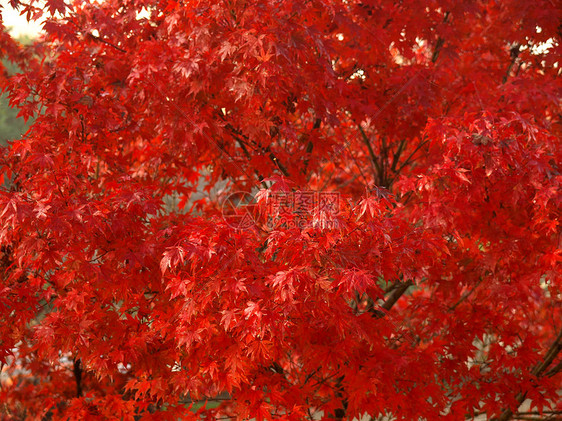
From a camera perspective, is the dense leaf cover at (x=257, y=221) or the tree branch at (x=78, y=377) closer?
the dense leaf cover at (x=257, y=221)

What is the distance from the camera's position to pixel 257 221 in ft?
Result: 12.3

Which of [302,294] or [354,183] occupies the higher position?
[354,183]

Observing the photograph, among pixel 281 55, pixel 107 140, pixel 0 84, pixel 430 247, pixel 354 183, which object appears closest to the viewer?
pixel 430 247

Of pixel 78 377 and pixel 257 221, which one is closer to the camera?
pixel 257 221

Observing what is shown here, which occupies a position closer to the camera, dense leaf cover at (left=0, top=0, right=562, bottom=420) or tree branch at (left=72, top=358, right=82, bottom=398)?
dense leaf cover at (left=0, top=0, right=562, bottom=420)

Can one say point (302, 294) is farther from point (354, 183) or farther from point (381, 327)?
point (354, 183)

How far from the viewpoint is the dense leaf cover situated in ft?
9.34

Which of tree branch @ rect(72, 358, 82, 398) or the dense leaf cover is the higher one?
the dense leaf cover

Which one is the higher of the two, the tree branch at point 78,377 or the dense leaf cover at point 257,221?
the dense leaf cover at point 257,221

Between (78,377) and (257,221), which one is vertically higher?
(257,221)

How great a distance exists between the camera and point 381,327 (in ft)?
11.1

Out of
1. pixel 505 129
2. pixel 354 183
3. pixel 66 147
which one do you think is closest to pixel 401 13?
pixel 505 129

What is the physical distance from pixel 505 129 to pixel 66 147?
285cm

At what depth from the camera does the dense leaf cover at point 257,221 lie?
285 cm
